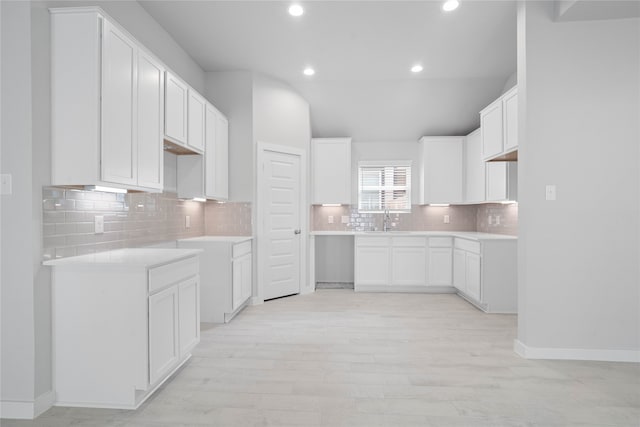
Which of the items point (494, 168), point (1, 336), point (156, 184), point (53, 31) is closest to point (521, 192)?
point (494, 168)

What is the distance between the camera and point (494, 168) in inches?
176

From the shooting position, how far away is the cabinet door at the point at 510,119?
331 cm

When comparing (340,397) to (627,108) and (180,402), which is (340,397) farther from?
(627,108)

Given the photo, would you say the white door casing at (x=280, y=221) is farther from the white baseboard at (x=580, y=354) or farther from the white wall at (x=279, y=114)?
the white baseboard at (x=580, y=354)

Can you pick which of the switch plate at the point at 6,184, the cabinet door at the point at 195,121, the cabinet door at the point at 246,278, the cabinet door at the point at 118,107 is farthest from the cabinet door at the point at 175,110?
the cabinet door at the point at 246,278

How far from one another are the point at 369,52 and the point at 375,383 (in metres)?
3.48

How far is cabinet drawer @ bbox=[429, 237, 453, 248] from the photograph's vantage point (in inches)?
203

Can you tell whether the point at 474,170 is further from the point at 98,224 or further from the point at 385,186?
the point at 98,224

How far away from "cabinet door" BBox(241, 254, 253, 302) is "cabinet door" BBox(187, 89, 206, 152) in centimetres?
140

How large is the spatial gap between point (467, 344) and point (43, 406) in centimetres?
313

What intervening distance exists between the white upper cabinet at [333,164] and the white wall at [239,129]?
1.36 metres

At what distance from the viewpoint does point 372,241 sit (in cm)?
527

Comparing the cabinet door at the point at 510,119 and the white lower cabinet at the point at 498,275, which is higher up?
the cabinet door at the point at 510,119

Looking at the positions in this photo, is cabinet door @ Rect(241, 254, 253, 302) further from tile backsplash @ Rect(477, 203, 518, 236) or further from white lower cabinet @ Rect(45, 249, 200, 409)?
tile backsplash @ Rect(477, 203, 518, 236)
